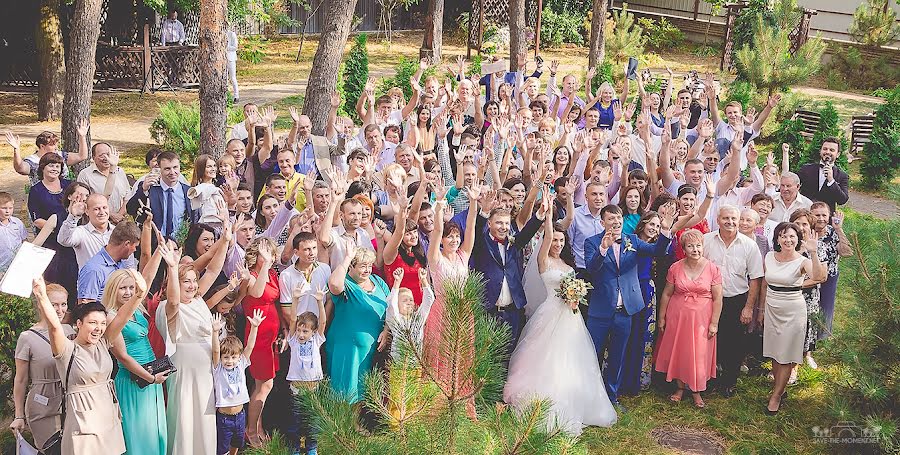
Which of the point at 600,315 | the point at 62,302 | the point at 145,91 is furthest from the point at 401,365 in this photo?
the point at 145,91

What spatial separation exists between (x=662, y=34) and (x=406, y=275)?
76.5ft

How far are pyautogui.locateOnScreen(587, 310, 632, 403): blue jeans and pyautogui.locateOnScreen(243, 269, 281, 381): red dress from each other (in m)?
2.54

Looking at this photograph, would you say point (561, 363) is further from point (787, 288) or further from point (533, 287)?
point (787, 288)

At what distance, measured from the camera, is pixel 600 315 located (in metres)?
6.84

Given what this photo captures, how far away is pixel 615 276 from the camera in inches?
265

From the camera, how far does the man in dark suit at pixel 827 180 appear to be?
325 inches

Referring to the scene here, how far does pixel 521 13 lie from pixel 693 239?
37.7ft

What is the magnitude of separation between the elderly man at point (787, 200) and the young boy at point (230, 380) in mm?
4660

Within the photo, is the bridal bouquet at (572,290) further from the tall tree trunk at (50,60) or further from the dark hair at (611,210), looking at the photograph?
the tall tree trunk at (50,60)

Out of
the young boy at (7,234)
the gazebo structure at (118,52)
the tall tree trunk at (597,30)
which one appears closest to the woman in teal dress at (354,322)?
the young boy at (7,234)

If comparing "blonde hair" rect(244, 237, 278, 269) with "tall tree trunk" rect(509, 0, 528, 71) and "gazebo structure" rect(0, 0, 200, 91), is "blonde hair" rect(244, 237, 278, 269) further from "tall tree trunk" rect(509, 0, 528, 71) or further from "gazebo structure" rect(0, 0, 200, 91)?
"gazebo structure" rect(0, 0, 200, 91)

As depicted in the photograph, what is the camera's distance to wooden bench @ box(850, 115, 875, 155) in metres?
15.1

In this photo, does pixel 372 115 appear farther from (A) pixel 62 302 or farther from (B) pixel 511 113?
(A) pixel 62 302

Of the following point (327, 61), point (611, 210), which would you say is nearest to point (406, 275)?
point (611, 210)
